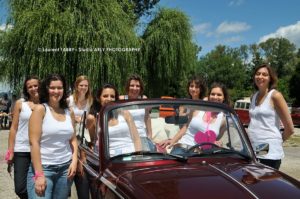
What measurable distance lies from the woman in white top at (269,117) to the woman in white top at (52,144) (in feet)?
6.69

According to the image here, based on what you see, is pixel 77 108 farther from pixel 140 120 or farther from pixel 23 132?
pixel 140 120

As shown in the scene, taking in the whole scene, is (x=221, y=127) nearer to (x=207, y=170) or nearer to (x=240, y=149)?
(x=240, y=149)

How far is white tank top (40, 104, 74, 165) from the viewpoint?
12.7ft

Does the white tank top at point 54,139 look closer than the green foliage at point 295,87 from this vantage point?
Yes

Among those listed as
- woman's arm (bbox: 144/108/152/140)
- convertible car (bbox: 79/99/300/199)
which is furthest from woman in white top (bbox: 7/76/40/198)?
woman's arm (bbox: 144/108/152/140)

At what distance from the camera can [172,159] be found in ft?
11.4

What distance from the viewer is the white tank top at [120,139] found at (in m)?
3.63

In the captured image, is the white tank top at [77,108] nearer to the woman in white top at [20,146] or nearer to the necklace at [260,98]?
the woman in white top at [20,146]

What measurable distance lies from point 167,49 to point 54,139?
21.8 metres

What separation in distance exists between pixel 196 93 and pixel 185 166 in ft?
8.96

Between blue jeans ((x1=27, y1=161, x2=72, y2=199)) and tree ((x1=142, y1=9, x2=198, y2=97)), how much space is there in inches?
816

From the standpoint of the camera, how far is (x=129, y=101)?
396 cm

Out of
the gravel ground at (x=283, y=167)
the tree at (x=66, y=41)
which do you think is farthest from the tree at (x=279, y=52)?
the gravel ground at (x=283, y=167)

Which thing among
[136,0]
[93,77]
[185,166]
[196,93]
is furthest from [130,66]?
[136,0]
